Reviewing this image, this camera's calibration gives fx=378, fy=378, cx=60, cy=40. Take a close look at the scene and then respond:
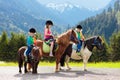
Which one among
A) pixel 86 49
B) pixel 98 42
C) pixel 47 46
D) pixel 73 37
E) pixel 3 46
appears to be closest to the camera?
pixel 73 37

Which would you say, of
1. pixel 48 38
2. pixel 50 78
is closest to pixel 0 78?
pixel 50 78

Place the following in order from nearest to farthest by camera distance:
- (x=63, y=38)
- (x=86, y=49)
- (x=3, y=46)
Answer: (x=63, y=38) → (x=86, y=49) → (x=3, y=46)

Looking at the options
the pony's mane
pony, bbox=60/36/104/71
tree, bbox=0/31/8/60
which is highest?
tree, bbox=0/31/8/60

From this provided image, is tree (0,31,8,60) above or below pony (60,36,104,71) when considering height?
above

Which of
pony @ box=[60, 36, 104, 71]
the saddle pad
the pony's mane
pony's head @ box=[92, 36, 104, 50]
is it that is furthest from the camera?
pony's head @ box=[92, 36, 104, 50]

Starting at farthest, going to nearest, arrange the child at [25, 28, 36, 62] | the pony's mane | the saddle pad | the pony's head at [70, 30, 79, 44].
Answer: the saddle pad, the pony's head at [70, 30, 79, 44], the pony's mane, the child at [25, 28, 36, 62]

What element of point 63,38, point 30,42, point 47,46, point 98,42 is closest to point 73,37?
point 63,38

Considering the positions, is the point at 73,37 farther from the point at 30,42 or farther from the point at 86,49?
the point at 30,42

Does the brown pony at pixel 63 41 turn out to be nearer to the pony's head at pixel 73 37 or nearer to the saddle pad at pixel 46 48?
the pony's head at pixel 73 37

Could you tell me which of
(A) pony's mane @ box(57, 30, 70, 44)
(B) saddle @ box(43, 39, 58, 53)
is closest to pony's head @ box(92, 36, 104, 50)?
(A) pony's mane @ box(57, 30, 70, 44)

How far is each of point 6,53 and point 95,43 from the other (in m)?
69.9

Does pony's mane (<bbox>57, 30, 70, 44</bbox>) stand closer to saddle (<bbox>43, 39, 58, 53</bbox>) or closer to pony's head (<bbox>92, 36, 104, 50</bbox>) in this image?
saddle (<bbox>43, 39, 58, 53</bbox>)

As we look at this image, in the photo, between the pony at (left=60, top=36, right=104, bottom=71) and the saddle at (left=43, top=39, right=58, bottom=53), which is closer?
the saddle at (left=43, top=39, right=58, bottom=53)

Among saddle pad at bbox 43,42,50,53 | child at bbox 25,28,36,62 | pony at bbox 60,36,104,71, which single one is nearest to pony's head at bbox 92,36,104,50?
pony at bbox 60,36,104,71
